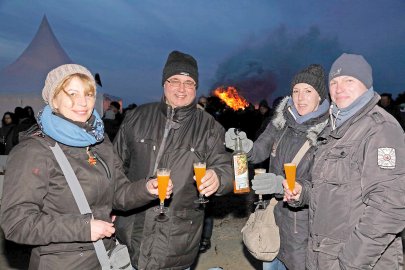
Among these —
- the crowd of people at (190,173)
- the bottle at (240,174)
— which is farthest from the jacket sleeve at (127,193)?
the bottle at (240,174)

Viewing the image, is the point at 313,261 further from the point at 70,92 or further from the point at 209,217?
the point at 209,217

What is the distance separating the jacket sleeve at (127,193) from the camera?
2986 mm

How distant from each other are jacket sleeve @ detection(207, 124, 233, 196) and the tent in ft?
43.6

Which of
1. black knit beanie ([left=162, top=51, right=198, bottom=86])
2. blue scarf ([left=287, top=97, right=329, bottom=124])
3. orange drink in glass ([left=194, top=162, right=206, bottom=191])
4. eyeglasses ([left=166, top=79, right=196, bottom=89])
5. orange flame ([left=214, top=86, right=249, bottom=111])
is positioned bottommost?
orange drink in glass ([left=194, top=162, right=206, bottom=191])

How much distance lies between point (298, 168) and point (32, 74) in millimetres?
15578

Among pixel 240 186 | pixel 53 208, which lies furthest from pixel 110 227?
pixel 240 186

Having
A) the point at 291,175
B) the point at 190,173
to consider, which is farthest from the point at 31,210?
the point at 291,175

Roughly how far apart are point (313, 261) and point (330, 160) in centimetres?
80

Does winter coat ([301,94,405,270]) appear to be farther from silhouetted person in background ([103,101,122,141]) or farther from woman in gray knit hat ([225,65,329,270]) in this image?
silhouetted person in background ([103,101,122,141])

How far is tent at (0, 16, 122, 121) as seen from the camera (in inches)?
627

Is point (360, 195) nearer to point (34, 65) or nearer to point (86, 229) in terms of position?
point (86, 229)

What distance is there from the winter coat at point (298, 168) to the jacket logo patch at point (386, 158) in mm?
938

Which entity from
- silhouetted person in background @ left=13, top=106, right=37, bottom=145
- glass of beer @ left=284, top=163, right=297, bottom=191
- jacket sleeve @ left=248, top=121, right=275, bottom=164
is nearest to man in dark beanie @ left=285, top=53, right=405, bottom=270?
glass of beer @ left=284, top=163, right=297, bottom=191

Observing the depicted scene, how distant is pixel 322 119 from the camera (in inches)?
143
